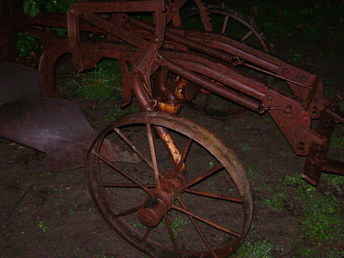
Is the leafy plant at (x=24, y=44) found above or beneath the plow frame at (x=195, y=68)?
beneath

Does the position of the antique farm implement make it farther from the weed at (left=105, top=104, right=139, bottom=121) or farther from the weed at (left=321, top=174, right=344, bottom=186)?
the weed at (left=321, top=174, right=344, bottom=186)

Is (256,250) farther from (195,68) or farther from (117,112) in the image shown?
(117,112)

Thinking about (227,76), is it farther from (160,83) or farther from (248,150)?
(248,150)

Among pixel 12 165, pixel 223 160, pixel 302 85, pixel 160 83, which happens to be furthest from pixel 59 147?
pixel 302 85

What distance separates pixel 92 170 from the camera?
2.85 m

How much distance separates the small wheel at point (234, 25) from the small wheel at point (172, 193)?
1330 mm

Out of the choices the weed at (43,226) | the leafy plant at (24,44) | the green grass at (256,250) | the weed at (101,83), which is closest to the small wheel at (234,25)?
the weed at (101,83)

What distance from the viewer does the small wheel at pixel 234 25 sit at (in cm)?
400

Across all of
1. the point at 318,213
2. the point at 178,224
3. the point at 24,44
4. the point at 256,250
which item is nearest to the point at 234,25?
the point at 24,44

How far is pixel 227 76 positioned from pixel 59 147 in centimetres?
163

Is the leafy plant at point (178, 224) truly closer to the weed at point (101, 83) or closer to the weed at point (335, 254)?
the weed at point (335, 254)

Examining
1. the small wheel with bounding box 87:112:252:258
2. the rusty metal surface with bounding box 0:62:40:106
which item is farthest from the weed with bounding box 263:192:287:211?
the rusty metal surface with bounding box 0:62:40:106

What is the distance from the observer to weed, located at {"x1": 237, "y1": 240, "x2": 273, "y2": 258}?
110 inches

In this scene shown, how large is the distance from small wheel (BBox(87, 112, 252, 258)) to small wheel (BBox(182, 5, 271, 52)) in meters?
1.33
